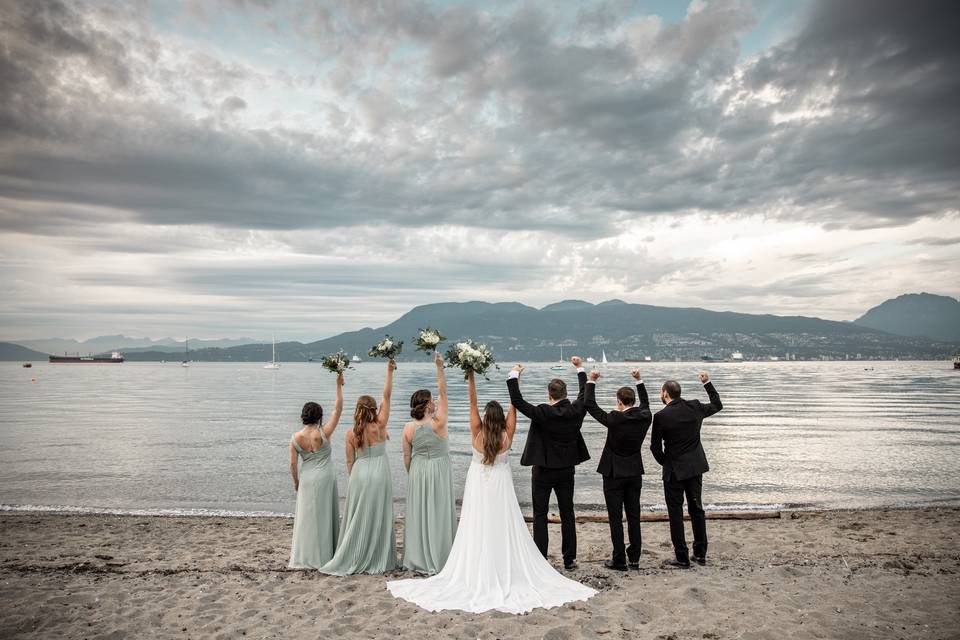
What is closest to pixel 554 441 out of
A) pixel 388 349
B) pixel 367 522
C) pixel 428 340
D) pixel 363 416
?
pixel 428 340

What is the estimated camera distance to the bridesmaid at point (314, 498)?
8.54 meters

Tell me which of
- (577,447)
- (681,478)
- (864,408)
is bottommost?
(864,408)

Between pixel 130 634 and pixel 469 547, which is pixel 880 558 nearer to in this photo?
pixel 469 547

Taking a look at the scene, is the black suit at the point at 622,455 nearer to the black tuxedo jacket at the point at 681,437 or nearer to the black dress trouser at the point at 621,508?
the black dress trouser at the point at 621,508

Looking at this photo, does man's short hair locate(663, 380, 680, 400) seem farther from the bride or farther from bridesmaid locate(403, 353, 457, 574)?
bridesmaid locate(403, 353, 457, 574)

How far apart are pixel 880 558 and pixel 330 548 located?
8.60 m

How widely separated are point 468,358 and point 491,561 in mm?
2608

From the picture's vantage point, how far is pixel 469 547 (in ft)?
24.8

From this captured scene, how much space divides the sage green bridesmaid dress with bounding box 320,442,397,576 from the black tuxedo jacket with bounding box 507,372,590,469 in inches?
84.6

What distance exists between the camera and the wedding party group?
7.46 m

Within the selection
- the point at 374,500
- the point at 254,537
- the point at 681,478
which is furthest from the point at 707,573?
→ the point at 254,537

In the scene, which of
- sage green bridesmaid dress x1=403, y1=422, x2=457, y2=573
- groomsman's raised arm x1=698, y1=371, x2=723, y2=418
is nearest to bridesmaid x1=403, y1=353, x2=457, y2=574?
sage green bridesmaid dress x1=403, y1=422, x2=457, y2=573

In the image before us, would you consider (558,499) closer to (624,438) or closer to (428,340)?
(624,438)

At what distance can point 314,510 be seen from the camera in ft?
28.2
